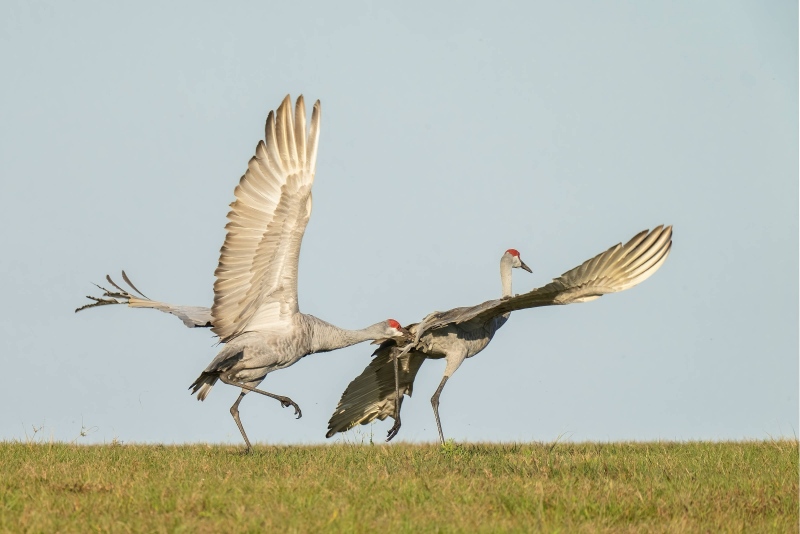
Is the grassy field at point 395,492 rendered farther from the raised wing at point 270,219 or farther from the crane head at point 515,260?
the crane head at point 515,260

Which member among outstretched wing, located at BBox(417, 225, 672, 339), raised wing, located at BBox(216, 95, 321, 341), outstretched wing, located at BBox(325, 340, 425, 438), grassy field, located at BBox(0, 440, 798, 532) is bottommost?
grassy field, located at BBox(0, 440, 798, 532)

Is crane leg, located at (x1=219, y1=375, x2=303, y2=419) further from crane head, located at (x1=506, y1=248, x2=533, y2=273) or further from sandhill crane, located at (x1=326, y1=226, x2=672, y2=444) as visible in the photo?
crane head, located at (x1=506, y1=248, x2=533, y2=273)

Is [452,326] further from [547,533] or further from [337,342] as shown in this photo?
[547,533]

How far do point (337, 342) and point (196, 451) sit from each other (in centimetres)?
195

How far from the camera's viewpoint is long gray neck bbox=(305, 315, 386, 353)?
10973 mm

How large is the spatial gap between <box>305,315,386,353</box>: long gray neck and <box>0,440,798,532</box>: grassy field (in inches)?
61.5

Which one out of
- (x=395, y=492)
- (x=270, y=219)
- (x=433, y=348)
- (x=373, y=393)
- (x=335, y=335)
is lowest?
(x=395, y=492)

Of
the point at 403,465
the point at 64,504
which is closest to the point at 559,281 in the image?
the point at 403,465

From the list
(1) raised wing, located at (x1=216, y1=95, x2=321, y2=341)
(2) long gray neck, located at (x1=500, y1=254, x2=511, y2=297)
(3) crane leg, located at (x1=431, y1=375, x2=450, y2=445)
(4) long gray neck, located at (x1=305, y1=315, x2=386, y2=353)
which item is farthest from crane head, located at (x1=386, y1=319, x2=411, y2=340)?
(2) long gray neck, located at (x1=500, y1=254, x2=511, y2=297)

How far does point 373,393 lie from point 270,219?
3010 millimetres

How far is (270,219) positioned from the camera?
33.3 ft

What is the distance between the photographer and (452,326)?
11641mm

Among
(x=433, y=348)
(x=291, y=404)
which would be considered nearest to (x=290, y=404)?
(x=291, y=404)

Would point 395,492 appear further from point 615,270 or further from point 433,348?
point 433,348
